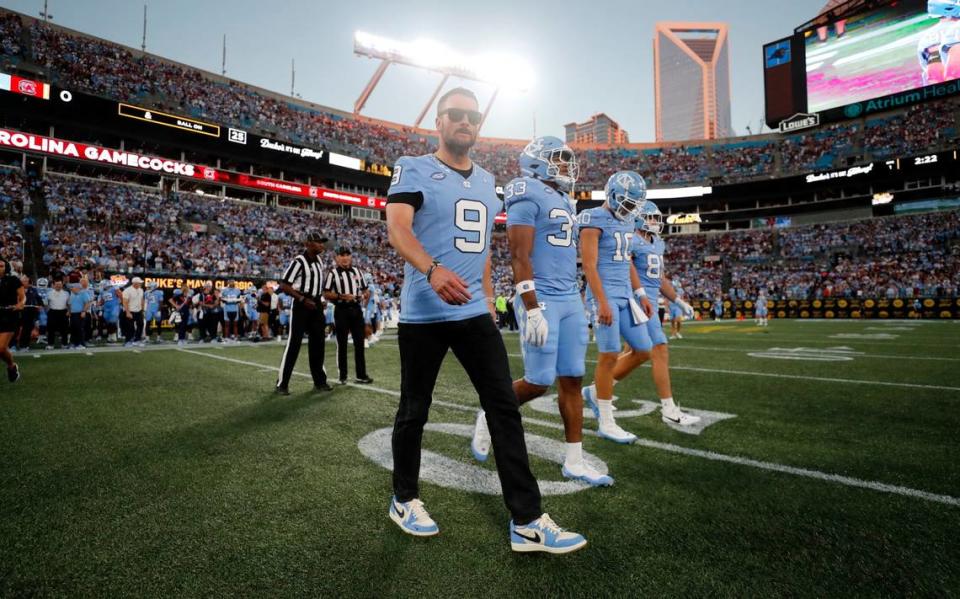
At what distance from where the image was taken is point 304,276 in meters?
6.43

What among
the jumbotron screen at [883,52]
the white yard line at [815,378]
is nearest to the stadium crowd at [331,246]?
the jumbotron screen at [883,52]

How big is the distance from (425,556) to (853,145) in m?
52.6

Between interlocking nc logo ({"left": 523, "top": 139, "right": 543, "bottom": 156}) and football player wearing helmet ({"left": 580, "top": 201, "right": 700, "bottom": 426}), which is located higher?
interlocking nc logo ({"left": 523, "top": 139, "right": 543, "bottom": 156})

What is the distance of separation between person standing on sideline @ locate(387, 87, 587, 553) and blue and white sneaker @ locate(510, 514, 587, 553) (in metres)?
0.06

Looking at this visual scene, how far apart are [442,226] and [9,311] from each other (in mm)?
7469

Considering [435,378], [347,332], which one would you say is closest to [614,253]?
[435,378]

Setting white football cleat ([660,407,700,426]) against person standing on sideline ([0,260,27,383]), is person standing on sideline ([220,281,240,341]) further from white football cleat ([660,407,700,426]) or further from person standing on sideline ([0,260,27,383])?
white football cleat ([660,407,700,426])

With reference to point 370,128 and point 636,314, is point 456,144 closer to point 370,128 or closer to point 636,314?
point 636,314

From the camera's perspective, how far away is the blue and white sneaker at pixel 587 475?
9.80 ft

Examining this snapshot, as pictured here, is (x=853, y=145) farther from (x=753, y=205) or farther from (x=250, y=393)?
(x=250, y=393)

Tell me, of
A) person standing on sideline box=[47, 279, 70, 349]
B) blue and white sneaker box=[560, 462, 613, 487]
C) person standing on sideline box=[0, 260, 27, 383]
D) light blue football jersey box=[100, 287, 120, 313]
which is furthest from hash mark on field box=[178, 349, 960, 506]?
light blue football jersey box=[100, 287, 120, 313]

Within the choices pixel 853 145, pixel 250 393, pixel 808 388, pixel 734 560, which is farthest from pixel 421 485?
pixel 853 145

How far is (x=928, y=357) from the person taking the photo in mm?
8914

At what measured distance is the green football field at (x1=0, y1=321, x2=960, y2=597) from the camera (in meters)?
1.94
